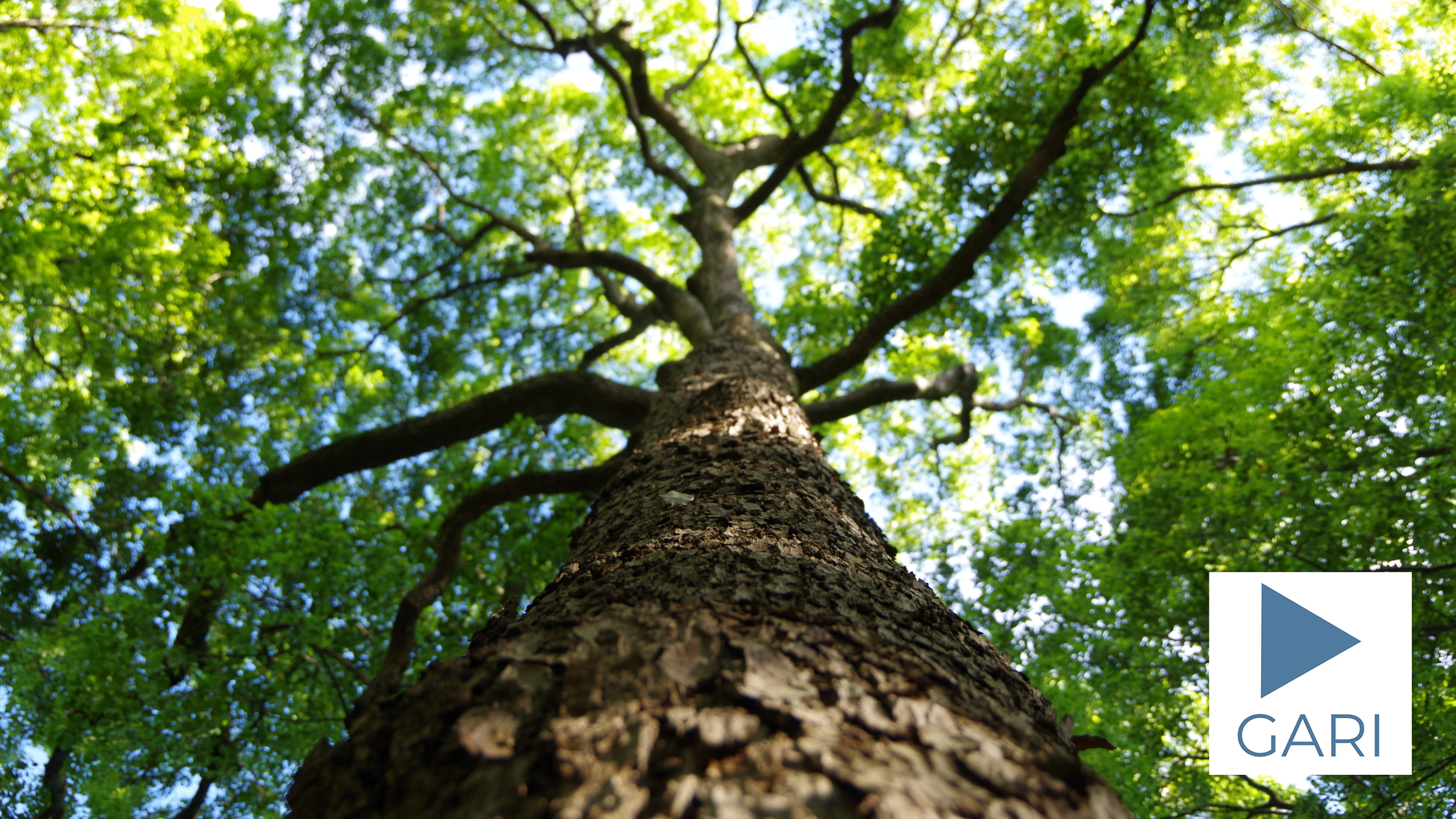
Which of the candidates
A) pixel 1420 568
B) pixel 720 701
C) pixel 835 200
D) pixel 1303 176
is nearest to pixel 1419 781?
pixel 1420 568

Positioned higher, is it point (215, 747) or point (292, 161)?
point (292, 161)

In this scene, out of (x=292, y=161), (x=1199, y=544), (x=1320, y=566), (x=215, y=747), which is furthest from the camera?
(x=292, y=161)

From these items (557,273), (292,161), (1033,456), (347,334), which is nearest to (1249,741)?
(1033,456)

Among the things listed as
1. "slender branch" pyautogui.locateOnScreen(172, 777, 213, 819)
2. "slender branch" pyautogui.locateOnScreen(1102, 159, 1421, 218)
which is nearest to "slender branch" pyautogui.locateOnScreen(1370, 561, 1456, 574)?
"slender branch" pyautogui.locateOnScreen(1102, 159, 1421, 218)

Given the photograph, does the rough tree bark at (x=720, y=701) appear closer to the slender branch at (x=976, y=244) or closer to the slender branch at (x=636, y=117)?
the slender branch at (x=976, y=244)

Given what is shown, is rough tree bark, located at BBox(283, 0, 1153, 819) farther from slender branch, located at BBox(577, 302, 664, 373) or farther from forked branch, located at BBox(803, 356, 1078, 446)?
slender branch, located at BBox(577, 302, 664, 373)

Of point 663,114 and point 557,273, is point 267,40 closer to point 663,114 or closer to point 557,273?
point 557,273

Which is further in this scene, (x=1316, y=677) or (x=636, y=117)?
(x=636, y=117)

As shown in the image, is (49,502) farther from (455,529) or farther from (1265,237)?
(1265,237)

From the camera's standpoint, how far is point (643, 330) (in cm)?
1063

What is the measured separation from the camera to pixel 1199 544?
798 cm

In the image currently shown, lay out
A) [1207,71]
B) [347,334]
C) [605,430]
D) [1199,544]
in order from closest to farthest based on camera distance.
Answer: [1199,544]
[1207,71]
[347,334]
[605,430]

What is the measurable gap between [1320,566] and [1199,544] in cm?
121

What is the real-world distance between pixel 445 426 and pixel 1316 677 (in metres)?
7.95
